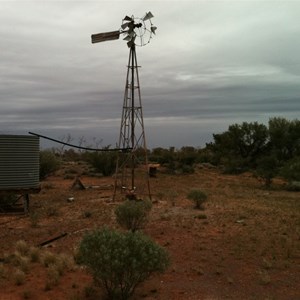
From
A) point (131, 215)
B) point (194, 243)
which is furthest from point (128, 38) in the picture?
point (194, 243)

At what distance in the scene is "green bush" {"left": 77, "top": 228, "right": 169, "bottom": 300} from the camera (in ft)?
21.2

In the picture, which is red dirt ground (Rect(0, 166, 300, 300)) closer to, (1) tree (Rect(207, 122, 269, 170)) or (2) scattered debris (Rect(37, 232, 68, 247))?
(2) scattered debris (Rect(37, 232, 68, 247))

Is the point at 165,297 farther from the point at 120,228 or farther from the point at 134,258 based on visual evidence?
the point at 120,228

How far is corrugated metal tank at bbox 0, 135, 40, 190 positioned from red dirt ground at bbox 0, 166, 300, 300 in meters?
1.05

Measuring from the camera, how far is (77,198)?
17953 millimetres

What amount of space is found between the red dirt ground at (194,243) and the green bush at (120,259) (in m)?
0.45

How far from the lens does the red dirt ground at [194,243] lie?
7.33 m

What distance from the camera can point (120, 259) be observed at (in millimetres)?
6445

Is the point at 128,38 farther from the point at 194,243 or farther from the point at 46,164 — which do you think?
the point at 46,164

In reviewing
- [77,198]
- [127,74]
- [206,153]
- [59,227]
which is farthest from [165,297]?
→ [206,153]

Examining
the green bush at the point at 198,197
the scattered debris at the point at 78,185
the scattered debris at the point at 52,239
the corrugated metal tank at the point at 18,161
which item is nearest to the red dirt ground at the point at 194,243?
the scattered debris at the point at 52,239

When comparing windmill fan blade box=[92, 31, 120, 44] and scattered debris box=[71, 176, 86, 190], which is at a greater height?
windmill fan blade box=[92, 31, 120, 44]

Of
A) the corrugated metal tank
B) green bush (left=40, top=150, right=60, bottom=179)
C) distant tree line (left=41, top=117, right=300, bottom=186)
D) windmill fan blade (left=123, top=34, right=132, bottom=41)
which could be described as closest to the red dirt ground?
the corrugated metal tank

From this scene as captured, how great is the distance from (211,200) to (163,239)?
6686mm
